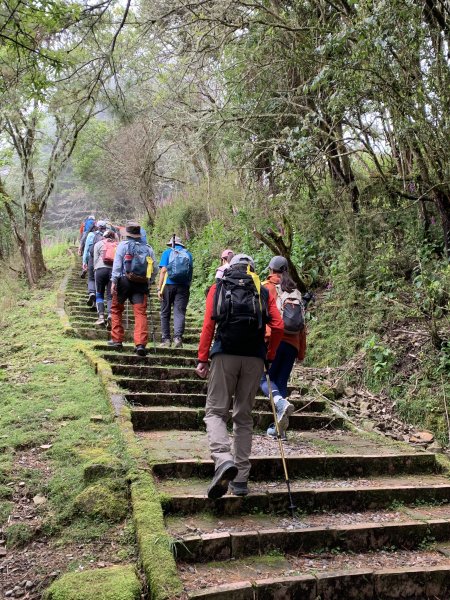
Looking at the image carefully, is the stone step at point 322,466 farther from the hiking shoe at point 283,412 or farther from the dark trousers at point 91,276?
the dark trousers at point 91,276

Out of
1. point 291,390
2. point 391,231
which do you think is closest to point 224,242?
point 391,231

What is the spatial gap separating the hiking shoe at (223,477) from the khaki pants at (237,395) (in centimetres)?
35

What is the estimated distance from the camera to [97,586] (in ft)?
10.1

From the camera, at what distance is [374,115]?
9492mm

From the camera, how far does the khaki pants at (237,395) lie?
14.4 ft

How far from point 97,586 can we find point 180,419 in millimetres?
3105

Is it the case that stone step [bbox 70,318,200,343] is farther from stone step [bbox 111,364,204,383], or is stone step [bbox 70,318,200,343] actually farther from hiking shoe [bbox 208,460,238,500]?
hiking shoe [bbox 208,460,238,500]

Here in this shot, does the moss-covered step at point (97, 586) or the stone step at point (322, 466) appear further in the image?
the stone step at point (322, 466)

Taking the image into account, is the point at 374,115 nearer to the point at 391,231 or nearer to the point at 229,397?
the point at 391,231

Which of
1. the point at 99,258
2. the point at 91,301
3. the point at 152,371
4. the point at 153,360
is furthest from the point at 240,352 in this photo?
the point at 91,301

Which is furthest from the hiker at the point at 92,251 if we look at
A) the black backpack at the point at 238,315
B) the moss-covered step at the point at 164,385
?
the black backpack at the point at 238,315

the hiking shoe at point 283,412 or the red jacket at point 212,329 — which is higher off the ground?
the red jacket at point 212,329

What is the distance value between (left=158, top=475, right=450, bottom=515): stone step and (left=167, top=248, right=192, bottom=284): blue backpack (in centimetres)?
454

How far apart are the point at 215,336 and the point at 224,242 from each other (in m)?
9.93
